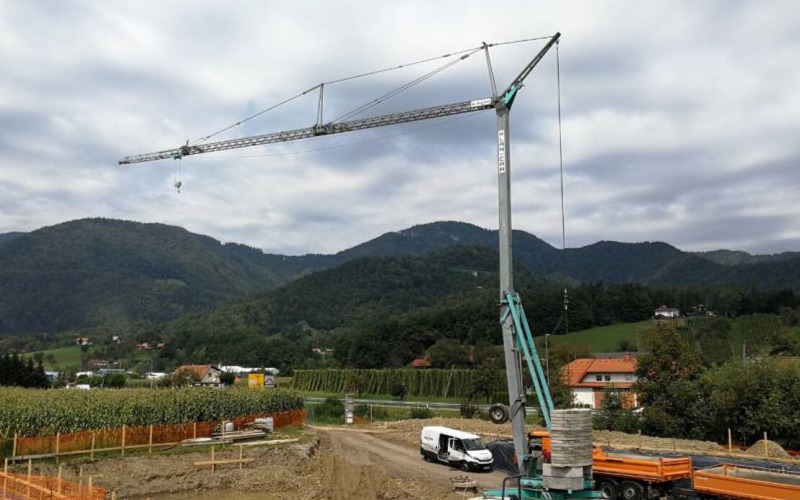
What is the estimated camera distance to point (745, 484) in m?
20.8

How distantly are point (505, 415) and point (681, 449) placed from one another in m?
19.0

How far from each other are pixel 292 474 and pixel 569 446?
18567 mm

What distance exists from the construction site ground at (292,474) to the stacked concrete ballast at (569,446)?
9.97 metres

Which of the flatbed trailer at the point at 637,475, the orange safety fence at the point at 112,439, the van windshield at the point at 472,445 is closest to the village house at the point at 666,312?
the van windshield at the point at 472,445

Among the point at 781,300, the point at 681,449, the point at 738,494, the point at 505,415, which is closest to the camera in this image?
the point at 738,494

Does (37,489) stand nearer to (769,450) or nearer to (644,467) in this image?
(644,467)

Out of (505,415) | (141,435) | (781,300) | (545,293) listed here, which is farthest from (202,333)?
(505,415)

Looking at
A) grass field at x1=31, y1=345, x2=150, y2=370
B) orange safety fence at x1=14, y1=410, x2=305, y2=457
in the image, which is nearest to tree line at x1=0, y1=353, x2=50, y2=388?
orange safety fence at x1=14, y1=410, x2=305, y2=457

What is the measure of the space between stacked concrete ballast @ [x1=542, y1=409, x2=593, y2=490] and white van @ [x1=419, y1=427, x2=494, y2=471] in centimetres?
1574

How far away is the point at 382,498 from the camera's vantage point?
2972 centimetres

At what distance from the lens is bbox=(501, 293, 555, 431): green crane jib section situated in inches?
859

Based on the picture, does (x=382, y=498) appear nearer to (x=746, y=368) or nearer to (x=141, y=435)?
(x=141, y=435)

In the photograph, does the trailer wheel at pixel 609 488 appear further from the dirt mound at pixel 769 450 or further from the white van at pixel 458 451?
the dirt mound at pixel 769 450

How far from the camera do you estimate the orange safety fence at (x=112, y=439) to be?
3009 cm
